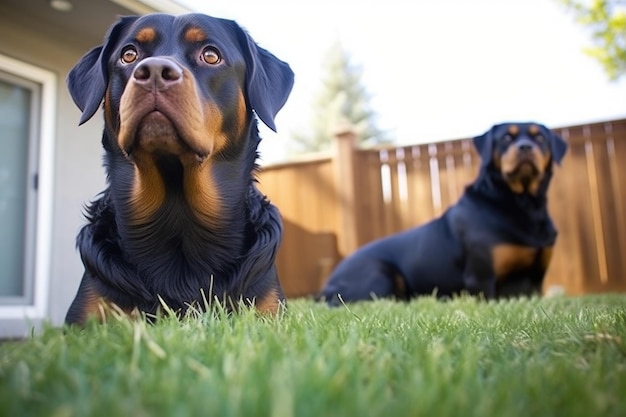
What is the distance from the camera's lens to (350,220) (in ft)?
26.1

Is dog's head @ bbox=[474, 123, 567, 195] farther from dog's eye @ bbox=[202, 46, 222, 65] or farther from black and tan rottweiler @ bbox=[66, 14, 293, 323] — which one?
dog's eye @ bbox=[202, 46, 222, 65]

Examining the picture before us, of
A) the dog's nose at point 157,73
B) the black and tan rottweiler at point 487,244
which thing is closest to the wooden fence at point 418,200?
the black and tan rottweiler at point 487,244

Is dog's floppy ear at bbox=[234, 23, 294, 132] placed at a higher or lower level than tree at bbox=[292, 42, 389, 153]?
lower

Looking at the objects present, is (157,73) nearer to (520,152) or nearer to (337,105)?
(520,152)

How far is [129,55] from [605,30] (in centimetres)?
1125

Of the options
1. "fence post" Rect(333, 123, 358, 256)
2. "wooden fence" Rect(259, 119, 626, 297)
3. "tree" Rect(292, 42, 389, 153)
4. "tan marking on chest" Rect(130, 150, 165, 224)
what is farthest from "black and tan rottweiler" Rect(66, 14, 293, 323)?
"tree" Rect(292, 42, 389, 153)

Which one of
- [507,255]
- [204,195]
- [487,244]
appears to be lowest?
[507,255]

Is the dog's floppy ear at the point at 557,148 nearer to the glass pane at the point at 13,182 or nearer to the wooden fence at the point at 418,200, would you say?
the wooden fence at the point at 418,200

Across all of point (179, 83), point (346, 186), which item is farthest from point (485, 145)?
point (179, 83)

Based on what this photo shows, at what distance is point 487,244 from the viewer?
489 centimetres

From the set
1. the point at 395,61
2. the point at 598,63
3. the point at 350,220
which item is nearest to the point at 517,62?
the point at 395,61

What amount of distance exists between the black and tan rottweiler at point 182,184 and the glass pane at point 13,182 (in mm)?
2603

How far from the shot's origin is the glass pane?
477cm

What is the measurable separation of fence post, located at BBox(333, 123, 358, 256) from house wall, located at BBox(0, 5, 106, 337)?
3.58m
